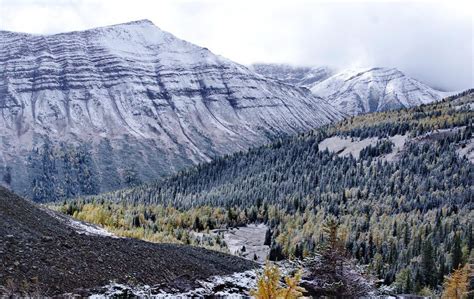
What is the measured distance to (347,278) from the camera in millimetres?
50531

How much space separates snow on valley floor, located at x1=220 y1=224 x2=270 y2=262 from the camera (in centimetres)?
14262

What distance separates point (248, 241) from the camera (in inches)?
6284

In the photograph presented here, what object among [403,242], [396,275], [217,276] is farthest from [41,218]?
[403,242]

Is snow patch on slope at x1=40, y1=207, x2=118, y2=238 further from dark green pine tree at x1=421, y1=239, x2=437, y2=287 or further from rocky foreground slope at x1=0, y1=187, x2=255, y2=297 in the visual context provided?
dark green pine tree at x1=421, y1=239, x2=437, y2=287

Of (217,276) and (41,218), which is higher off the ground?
(41,218)

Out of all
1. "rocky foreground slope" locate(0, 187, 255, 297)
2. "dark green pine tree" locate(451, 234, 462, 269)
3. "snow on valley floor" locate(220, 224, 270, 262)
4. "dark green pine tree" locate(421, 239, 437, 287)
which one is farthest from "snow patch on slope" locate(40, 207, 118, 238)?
"dark green pine tree" locate(451, 234, 462, 269)

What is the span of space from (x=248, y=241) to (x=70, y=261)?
106 metres

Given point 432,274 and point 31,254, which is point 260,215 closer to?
point 432,274

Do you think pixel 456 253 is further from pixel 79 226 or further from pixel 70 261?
pixel 70 261

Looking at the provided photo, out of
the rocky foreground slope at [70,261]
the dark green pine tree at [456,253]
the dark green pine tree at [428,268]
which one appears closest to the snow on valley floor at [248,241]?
the dark green pine tree at [428,268]

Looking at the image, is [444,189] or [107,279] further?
[444,189]

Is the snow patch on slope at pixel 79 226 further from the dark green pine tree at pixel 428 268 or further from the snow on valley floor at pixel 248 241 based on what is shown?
the dark green pine tree at pixel 428 268

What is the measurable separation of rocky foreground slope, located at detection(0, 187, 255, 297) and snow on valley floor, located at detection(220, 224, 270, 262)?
65.0m

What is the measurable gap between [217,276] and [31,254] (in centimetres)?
2387
